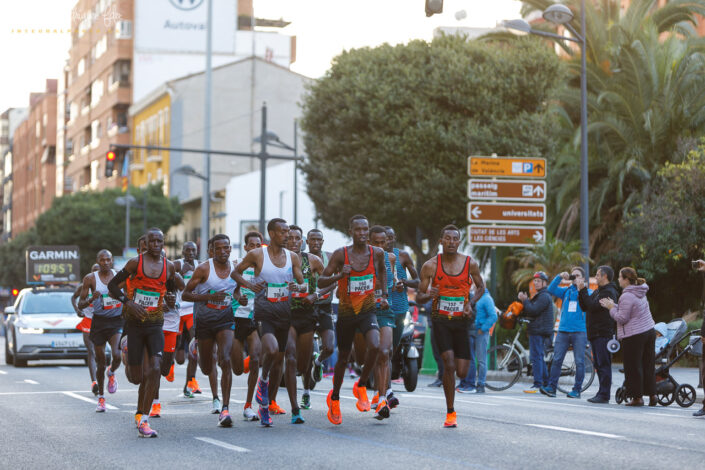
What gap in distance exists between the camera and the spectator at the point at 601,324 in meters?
17.2

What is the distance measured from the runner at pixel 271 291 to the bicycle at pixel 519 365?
7.90m

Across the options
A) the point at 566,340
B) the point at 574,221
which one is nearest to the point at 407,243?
the point at 574,221

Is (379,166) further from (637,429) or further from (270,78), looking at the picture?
(270,78)

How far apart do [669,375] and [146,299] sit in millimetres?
7935

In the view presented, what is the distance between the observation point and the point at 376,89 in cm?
4028

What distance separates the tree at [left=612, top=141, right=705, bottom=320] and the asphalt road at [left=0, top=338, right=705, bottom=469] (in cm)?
1339

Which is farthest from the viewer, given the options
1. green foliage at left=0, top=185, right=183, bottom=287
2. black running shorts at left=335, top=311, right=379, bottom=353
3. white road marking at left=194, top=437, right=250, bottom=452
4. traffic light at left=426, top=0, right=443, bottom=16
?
green foliage at left=0, top=185, right=183, bottom=287

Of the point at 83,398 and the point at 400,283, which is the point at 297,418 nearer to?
the point at 400,283

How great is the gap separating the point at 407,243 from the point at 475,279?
1235 inches

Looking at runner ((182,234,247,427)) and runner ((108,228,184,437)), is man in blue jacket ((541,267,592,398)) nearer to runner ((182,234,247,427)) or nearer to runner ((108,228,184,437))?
runner ((182,234,247,427))

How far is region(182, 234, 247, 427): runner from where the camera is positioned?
1277 cm

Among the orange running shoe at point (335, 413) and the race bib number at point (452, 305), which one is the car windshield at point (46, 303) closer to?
the orange running shoe at point (335, 413)

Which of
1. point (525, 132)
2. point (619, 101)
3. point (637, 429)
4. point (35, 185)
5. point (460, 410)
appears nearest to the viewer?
point (637, 429)

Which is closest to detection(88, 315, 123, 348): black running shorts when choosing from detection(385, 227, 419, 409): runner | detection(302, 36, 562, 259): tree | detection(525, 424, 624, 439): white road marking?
detection(385, 227, 419, 409): runner
